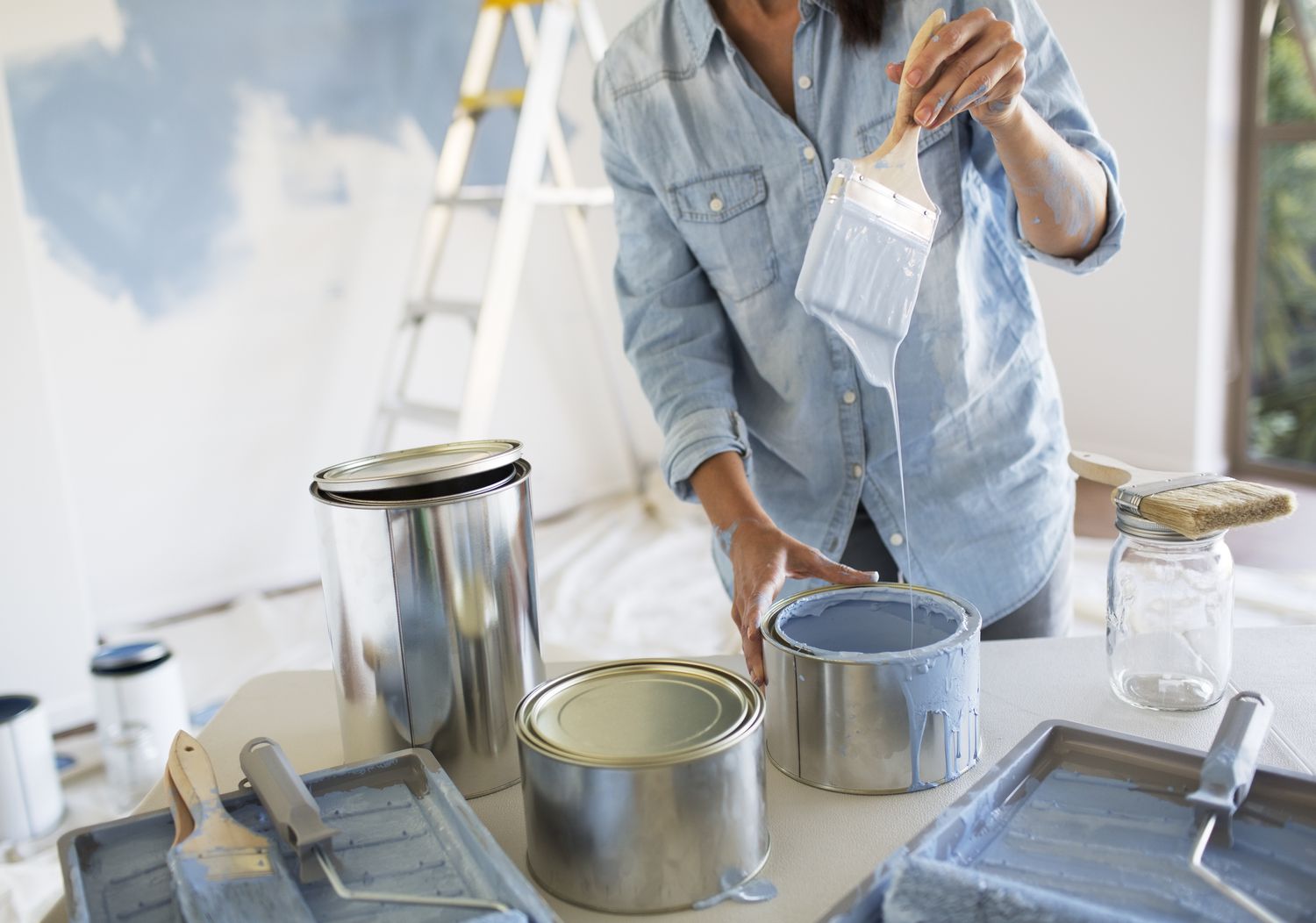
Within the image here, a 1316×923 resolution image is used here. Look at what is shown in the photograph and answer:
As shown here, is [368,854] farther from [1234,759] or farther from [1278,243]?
[1278,243]

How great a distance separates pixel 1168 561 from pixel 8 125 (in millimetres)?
→ 2201

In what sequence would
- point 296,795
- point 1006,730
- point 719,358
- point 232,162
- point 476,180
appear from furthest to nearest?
point 476,180 < point 232,162 < point 719,358 < point 1006,730 < point 296,795

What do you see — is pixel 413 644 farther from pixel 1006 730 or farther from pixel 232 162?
pixel 232 162

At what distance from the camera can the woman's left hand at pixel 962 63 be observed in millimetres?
745

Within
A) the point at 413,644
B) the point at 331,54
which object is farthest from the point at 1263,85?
the point at 413,644

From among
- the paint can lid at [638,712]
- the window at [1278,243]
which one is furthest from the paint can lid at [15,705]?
the window at [1278,243]

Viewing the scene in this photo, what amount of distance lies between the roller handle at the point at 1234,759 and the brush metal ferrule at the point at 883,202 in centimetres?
37

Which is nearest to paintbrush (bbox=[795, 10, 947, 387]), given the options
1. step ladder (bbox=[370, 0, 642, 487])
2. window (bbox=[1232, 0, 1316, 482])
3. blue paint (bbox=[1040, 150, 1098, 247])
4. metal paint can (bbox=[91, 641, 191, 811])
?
blue paint (bbox=[1040, 150, 1098, 247])

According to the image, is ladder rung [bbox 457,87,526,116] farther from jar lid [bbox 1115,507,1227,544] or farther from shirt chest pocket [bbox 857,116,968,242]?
jar lid [bbox 1115,507,1227,544]

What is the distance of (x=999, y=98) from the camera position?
80 cm

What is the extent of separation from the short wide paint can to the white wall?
2.90m

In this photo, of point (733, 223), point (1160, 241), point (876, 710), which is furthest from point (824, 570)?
point (1160, 241)

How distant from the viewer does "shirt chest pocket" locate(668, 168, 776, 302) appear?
1085 mm

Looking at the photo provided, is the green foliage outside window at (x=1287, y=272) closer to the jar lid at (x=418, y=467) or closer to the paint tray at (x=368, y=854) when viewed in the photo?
the jar lid at (x=418, y=467)
